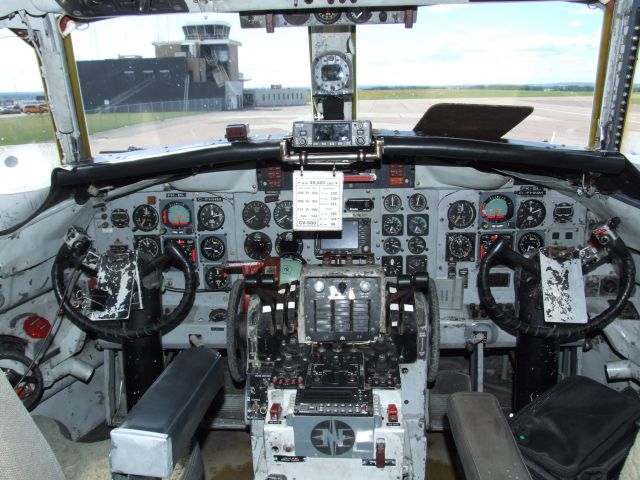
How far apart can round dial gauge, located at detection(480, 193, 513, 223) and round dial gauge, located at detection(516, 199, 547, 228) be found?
72 millimetres

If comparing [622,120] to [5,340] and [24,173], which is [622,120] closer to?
[24,173]

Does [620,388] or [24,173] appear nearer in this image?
[24,173]

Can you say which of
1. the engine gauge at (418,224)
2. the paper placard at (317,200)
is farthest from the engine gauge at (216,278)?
the engine gauge at (418,224)

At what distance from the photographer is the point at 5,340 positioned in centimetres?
318

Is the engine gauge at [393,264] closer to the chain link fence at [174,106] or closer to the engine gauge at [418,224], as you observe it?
the engine gauge at [418,224]

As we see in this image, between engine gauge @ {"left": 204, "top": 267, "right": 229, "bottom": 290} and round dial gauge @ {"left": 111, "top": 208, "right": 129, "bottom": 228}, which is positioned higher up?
round dial gauge @ {"left": 111, "top": 208, "right": 129, "bottom": 228}

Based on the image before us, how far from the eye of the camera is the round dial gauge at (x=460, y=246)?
3939 mm

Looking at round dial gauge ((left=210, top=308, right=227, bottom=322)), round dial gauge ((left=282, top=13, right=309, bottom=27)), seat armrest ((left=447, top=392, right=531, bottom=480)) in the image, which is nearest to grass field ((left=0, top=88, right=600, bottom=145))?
round dial gauge ((left=282, top=13, right=309, bottom=27))

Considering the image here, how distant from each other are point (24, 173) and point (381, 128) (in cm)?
215

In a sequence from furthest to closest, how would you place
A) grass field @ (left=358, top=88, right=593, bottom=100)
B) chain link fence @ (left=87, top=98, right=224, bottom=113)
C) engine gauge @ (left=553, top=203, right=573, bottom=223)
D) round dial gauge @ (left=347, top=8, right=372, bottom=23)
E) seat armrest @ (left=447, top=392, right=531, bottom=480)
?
1. engine gauge @ (left=553, top=203, right=573, bottom=223)
2. chain link fence @ (left=87, top=98, right=224, bottom=113)
3. grass field @ (left=358, top=88, right=593, bottom=100)
4. round dial gauge @ (left=347, top=8, right=372, bottom=23)
5. seat armrest @ (left=447, top=392, right=531, bottom=480)

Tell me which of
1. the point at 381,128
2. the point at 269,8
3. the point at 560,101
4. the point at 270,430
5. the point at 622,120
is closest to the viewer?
the point at 270,430

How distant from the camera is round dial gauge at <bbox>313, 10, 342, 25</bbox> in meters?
2.66

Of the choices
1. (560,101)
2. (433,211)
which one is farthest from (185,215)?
(560,101)

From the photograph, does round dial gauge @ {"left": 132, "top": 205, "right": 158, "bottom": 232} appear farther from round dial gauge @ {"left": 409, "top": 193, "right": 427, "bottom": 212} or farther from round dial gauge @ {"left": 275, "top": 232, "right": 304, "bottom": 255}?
round dial gauge @ {"left": 409, "top": 193, "right": 427, "bottom": 212}
